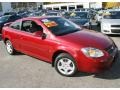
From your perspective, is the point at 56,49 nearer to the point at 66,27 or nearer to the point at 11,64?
the point at 66,27

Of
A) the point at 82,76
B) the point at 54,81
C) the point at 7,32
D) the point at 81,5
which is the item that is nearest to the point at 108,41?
the point at 82,76

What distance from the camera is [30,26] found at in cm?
693

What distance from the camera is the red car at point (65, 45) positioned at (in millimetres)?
5344

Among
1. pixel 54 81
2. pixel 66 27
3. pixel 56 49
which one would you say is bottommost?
pixel 54 81

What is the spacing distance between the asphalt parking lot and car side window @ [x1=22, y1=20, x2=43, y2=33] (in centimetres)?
105

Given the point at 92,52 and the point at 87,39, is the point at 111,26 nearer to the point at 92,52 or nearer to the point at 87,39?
the point at 87,39

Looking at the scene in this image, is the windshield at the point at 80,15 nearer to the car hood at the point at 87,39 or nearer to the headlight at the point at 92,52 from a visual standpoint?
the car hood at the point at 87,39

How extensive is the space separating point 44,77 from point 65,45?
100cm

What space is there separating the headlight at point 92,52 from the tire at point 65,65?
387 millimetres

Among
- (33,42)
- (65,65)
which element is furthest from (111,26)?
(65,65)

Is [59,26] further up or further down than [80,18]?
further up

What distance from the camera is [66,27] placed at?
6.66 m

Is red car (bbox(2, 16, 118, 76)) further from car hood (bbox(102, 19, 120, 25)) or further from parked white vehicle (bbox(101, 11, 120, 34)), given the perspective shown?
car hood (bbox(102, 19, 120, 25))

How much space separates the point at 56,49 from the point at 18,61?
2085 mm
